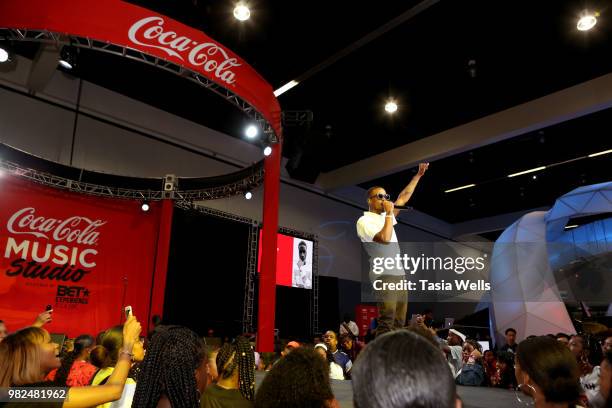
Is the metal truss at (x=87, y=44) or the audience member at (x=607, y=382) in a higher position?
the metal truss at (x=87, y=44)

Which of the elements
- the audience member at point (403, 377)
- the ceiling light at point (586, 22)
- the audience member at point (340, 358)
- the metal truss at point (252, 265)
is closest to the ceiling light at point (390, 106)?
the ceiling light at point (586, 22)

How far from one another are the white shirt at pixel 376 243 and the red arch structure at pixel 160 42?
125 inches

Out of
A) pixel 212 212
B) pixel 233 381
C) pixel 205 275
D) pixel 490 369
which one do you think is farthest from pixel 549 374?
pixel 212 212

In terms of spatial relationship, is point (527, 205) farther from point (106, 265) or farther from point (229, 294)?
point (106, 265)

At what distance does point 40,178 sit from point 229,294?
178 inches

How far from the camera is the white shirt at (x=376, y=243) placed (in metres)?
2.91

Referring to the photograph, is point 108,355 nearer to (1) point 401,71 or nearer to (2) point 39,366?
(2) point 39,366

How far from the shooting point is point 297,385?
1.41 meters

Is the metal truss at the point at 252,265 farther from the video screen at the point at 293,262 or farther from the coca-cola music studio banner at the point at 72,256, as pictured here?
the coca-cola music studio banner at the point at 72,256

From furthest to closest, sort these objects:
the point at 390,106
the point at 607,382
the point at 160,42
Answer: the point at 390,106
the point at 160,42
the point at 607,382

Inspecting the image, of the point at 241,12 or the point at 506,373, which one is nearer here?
the point at 506,373

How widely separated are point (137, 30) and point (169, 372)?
4217 mm

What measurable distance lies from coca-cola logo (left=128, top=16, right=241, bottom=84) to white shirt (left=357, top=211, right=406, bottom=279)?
3196 millimetres

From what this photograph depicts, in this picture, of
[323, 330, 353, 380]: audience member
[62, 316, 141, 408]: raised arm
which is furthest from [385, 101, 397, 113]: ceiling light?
[62, 316, 141, 408]: raised arm
